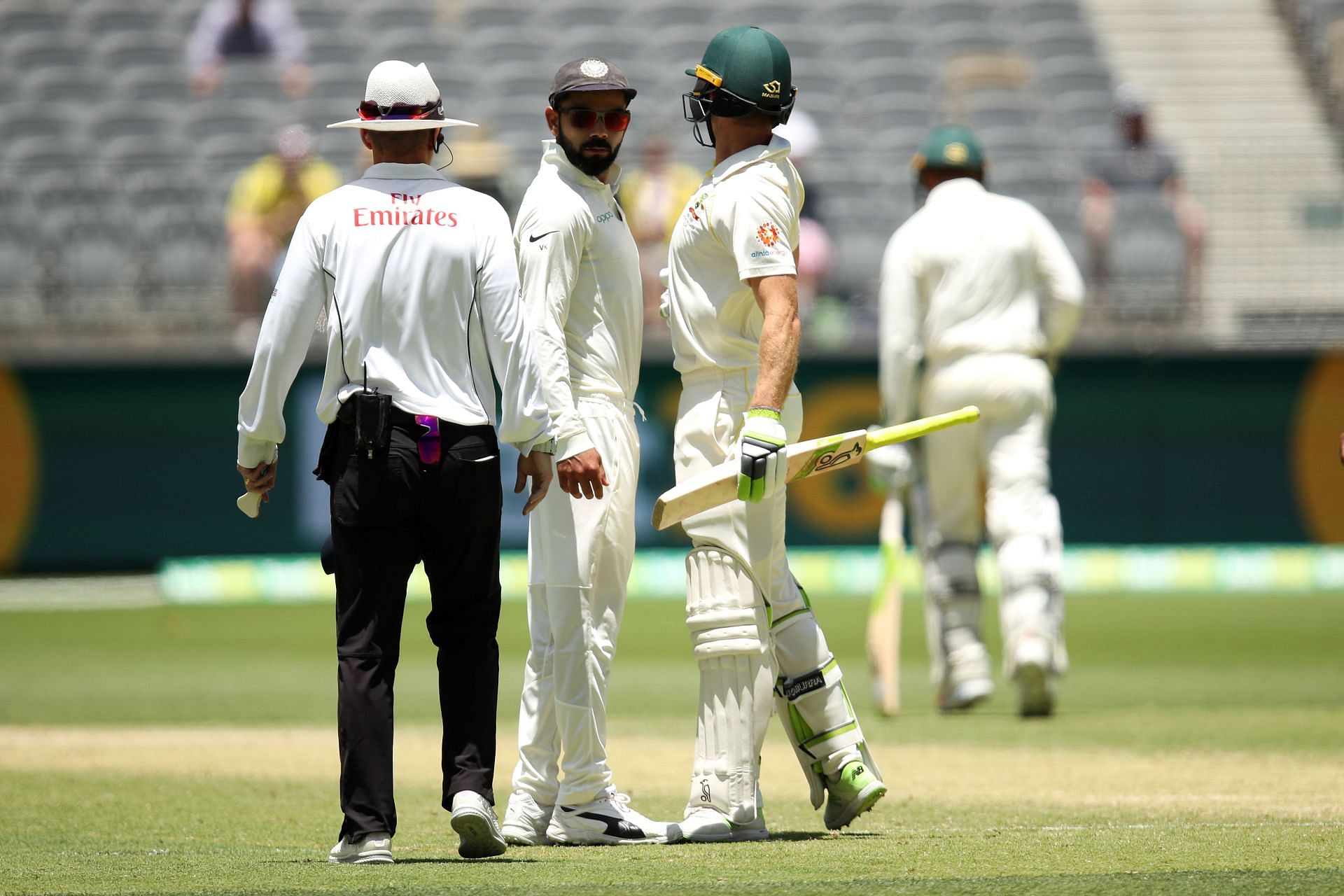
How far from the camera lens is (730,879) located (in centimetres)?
448

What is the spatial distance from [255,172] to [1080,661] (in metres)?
8.03

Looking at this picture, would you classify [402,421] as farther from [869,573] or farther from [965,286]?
[869,573]

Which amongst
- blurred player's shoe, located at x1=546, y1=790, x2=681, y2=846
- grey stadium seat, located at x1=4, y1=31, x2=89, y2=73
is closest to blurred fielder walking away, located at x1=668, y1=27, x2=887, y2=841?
blurred player's shoe, located at x1=546, y1=790, x2=681, y2=846

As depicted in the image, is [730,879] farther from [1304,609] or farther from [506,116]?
[506,116]

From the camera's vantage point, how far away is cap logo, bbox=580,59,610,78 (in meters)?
5.46

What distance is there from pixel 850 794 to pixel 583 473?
4.08 feet

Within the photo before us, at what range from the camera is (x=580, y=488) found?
5.29 m

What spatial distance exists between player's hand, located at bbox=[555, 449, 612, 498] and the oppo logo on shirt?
0.73 metres

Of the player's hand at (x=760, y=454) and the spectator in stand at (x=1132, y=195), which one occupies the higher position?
the spectator in stand at (x=1132, y=195)

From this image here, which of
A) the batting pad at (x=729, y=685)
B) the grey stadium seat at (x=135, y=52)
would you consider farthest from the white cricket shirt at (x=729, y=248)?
the grey stadium seat at (x=135, y=52)

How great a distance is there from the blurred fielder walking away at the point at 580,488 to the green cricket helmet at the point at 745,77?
0.25m

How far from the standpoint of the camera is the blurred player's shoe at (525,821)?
5.40 meters

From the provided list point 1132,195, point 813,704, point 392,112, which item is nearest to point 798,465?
point 813,704

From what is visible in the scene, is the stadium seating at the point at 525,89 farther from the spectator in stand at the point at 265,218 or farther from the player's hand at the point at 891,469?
the player's hand at the point at 891,469
